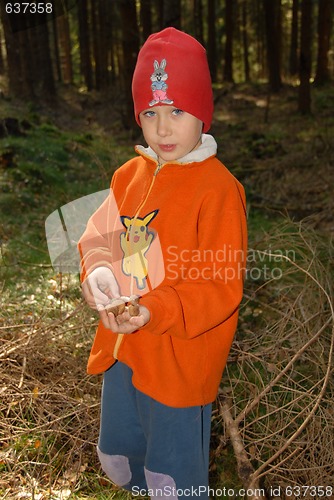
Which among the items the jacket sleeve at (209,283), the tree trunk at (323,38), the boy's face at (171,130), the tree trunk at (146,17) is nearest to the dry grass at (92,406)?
the jacket sleeve at (209,283)

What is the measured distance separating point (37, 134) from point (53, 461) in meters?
8.75

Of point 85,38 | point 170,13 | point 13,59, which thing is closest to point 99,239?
point 170,13

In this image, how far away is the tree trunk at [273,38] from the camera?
16109 mm

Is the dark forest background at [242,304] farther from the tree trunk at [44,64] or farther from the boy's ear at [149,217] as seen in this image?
the boy's ear at [149,217]

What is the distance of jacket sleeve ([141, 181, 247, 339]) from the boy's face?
0.22 metres

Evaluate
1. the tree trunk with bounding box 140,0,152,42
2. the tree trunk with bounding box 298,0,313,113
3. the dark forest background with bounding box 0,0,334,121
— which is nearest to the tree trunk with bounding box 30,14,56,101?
the dark forest background with bounding box 0,0,334,121

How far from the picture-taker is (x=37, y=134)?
1089cm

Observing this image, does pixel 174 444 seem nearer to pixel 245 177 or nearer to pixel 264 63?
pixel 245 177

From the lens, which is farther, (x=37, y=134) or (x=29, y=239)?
(x=37, y=134)

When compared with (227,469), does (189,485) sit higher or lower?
higher

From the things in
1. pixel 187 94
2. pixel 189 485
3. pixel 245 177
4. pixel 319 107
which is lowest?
pixel 319 107

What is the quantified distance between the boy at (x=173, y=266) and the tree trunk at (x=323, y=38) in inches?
687

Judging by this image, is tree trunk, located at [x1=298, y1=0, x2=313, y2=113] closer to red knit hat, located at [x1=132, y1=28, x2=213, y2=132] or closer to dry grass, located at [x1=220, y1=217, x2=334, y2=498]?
dry grass, located at [x1=220, y1=217, x2=334, y2=498]

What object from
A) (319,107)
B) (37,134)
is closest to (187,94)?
(37,134)
